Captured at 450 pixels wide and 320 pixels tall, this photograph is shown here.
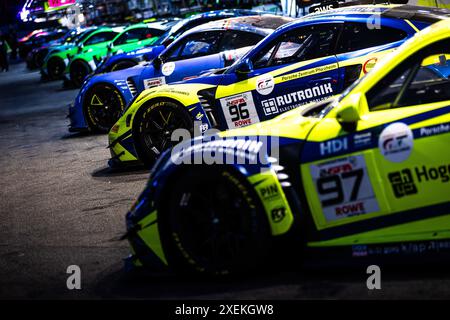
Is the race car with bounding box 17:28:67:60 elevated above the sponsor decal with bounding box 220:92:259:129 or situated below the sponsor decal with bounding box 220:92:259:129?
below

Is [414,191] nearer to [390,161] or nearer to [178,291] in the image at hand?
[390,161]

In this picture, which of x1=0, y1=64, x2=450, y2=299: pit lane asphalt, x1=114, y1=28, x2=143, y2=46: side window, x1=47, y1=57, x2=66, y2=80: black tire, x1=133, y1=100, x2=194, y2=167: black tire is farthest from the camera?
x1=47, y1=57, x2=66, y2=80: black tire

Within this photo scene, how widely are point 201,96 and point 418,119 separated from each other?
4.85m

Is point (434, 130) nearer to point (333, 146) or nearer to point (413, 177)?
point (413, 177)

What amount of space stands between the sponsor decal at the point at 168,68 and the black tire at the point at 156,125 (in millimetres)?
2712

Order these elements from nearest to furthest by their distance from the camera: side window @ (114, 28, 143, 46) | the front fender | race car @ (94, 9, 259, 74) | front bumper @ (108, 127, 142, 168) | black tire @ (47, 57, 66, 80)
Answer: the front fender, front bumper @ (108, 127, 142, 168), race car @ (94, 9, 259, 74), side window @ (114, 28, 143, 46), black tire @ (47, 57, 66, 80)

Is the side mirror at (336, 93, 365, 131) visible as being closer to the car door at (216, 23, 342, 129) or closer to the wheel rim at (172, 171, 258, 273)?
the wheel rim at (172, 171, 258, 273)

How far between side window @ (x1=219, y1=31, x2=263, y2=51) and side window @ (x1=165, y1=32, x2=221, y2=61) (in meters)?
0.11

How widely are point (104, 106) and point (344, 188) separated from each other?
9467 millimetres

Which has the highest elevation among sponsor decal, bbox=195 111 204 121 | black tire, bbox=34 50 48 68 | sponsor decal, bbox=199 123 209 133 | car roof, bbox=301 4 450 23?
car roof, bbox=301 4 450 23

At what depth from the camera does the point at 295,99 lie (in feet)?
30.5

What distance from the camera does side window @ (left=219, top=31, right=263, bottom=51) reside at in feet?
41.3

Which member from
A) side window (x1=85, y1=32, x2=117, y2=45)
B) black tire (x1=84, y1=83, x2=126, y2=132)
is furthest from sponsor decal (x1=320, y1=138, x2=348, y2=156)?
side window (x1=85, y1=32, x2=117, y2=45)
